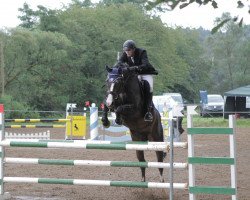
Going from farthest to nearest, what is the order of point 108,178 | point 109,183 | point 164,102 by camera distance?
point 164,102
point 108,178
point 109,183

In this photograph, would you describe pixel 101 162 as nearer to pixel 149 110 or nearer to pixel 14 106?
pixel 149 110

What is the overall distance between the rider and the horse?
99 millimetres

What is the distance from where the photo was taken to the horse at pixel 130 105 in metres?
9.12

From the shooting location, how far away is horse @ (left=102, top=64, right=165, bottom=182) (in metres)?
9.12

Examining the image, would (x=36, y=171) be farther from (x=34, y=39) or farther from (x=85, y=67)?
(x=85, y=67)

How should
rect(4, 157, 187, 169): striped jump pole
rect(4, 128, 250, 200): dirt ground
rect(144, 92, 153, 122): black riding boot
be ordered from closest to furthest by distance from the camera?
rect(4, 157, 187, 169): striped jump pole → rect(4, 128, 250, 200): dirt ground → rect(144, 92, 153, 122): black riding boot

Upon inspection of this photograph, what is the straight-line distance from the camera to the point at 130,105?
30.5 ft

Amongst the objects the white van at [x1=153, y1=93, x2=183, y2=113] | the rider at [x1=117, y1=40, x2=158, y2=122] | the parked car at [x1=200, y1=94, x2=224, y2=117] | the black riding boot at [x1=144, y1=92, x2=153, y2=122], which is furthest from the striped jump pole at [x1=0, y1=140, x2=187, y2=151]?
the parked car at [x1=200, y1=94, x2=224, y2=117]

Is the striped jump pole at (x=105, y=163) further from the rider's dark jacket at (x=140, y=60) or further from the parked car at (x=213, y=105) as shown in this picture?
the parked car at (x=213, y=105)

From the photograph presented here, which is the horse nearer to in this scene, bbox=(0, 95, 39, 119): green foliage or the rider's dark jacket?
the rider's dark jacket

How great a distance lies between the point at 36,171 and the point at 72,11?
52.5m

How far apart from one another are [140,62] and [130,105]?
99cm

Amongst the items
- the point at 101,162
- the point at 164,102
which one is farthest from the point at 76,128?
the point at 101,162

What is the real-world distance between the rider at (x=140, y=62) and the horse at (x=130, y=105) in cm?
10
